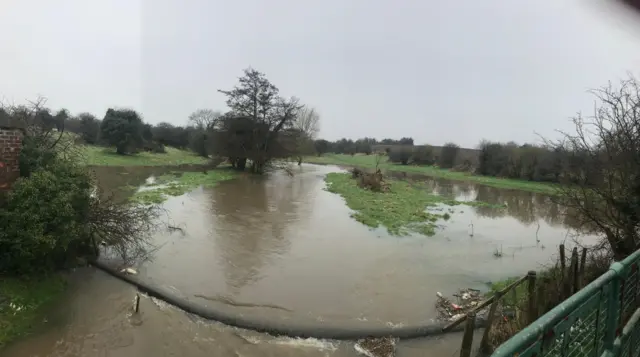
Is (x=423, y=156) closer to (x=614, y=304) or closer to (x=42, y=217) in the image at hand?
(x=42, y=217)

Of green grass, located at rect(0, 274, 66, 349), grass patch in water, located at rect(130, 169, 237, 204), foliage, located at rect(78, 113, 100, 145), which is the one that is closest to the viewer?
green grass, located at rect(0, 274, 66, 349)

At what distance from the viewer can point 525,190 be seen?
35.7m

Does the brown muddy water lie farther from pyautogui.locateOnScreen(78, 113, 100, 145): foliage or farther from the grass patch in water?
pyautogui.locateOnScreen(78, 113, 100, 145): foliage

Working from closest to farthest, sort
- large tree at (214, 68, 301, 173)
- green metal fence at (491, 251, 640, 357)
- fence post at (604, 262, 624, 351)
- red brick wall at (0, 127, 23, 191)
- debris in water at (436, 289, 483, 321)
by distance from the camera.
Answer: green metal fence at (491, 251, 640, 357) < fence post at (604, 262, 624, 351) < red brick wall at (0, 127, 23, 191) < debris in water at (436, 289, 483, 321) < large tree at (214, 68, 301, 173)

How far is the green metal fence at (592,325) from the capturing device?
5.24ft

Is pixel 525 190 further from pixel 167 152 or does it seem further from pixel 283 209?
pixel 167 152

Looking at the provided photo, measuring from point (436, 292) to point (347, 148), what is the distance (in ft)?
292

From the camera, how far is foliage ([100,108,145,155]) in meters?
40.9

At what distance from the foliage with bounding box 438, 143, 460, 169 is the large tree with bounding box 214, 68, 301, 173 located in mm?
30338

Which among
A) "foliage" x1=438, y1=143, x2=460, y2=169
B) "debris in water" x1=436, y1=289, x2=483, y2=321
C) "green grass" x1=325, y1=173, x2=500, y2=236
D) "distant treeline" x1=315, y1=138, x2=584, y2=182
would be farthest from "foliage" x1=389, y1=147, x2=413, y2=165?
"debris in water" x1=436, y1=289, x2=483, y2=321

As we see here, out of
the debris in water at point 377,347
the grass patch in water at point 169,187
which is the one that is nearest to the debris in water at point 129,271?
the debris in water at point 377,347

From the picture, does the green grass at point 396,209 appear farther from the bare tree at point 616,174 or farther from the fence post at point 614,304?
→ the fence post at point 614,304

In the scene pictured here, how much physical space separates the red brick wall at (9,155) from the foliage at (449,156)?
56.3 meters

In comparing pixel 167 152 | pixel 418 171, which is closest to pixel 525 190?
pixel 418 171
